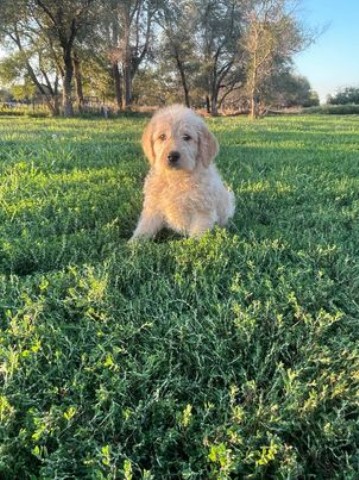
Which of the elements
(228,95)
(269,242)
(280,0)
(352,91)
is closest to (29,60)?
(280,0)

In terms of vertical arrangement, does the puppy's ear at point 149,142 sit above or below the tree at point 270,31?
below

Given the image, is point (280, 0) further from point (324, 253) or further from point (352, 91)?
point (352, 91)

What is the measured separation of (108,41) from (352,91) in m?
42.5

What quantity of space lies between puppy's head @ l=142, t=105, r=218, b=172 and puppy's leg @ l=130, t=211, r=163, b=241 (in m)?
0.42

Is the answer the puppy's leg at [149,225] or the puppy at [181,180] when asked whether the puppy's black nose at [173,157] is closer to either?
the puppy at [181,180]

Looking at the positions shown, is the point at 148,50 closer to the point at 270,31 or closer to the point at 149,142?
the point at 270,31

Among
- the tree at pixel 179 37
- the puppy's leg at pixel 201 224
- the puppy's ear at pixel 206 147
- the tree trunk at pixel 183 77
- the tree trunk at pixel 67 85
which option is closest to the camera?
the puppy's leg at pixel 201 224

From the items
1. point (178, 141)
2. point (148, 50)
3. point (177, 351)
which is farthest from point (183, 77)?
point (177, 351)

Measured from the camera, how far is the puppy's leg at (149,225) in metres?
3.35

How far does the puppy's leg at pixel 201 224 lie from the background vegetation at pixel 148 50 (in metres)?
23.4

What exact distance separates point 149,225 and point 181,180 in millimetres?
469

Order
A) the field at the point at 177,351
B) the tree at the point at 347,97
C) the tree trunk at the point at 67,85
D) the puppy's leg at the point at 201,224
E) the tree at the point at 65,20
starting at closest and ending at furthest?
the field at the point at 177,351, the puppy's leg at the point at 201,224, the tree at the point at 65,20, the tree trunk at the point at 67,85, the tree at the point at 347,97

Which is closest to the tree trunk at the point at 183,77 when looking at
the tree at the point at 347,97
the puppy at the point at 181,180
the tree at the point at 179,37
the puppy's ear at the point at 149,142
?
the tree at the point at 179,37

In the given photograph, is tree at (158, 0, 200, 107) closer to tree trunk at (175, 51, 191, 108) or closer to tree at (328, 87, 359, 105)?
tree trunk at (175, 51, 191, 108)
